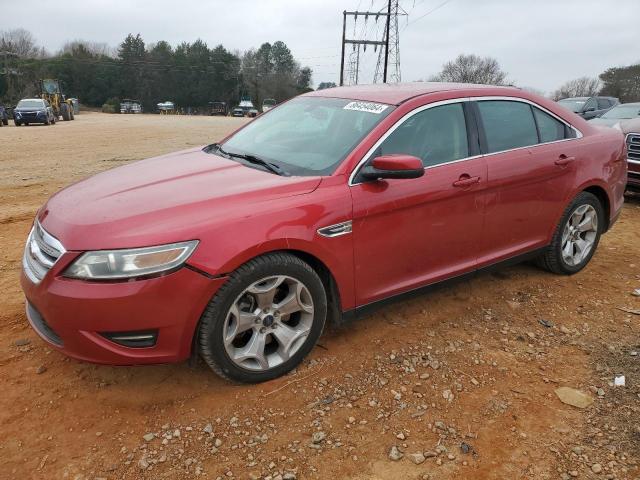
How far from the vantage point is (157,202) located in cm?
Result: 263

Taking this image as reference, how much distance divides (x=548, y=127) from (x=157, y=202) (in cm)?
315

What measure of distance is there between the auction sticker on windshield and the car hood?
0.76 metres

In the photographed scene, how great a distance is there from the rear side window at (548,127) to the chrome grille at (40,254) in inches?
140

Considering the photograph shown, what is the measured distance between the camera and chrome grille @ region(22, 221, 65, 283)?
249 cm

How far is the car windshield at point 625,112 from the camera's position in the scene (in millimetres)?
9900

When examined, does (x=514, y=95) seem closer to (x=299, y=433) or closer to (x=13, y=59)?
(x=299, y=433)

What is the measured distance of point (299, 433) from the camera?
248cm

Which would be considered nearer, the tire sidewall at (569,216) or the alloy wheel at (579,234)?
the tire sidewall at (569,216)

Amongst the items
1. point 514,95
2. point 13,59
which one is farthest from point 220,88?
point 514,95

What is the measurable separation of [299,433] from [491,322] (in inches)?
71.1

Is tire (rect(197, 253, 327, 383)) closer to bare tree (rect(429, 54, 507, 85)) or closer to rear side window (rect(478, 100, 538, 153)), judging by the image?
rear side window (rect(478, 100, 538, 153))

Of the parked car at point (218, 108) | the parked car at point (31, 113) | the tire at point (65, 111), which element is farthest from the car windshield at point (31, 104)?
the parked car at point (218, 108)

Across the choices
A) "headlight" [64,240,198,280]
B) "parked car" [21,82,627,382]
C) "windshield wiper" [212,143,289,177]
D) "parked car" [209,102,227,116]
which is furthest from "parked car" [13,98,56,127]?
"parked car" [209,102,227,116]

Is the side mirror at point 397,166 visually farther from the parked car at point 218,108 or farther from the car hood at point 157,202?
the parked car at point 218,108
